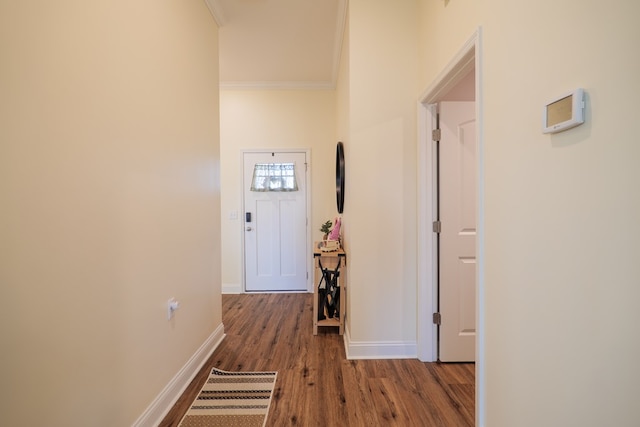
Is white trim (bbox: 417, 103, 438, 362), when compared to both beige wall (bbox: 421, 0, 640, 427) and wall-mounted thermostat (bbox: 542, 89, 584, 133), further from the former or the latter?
wall-mounted thermostat (bbox: 542, 89, 584, 133)

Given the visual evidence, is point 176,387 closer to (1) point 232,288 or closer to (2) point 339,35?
(1) point 232,288

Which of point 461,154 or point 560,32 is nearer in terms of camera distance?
point 560,32

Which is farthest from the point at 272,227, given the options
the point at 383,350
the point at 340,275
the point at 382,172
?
the point at 383,350

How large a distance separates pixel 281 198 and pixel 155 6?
8.36 ft

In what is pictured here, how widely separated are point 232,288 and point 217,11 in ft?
10.5

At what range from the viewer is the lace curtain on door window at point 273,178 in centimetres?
383

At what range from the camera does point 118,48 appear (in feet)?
4.13

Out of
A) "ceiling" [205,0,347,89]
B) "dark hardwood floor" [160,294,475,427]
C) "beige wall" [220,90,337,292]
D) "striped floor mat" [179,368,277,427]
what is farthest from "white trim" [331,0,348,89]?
"striped floor mat" [179,368,277,427]

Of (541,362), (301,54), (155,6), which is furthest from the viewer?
(301,54)

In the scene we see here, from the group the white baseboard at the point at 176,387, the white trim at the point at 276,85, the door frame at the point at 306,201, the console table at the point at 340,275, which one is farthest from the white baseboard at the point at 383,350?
the white trim at the point at 276,85

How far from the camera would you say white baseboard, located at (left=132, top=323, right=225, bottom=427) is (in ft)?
4.74

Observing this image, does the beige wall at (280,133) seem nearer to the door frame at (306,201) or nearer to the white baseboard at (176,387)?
the door frame at (306,201)

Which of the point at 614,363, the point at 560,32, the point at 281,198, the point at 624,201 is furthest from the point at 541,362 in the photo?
the point at 281,198

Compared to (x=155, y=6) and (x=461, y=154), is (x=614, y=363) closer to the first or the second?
(x=461, y=154)
